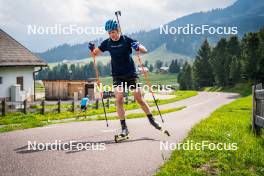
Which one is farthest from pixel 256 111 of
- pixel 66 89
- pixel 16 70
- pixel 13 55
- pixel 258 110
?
pixel 66 89

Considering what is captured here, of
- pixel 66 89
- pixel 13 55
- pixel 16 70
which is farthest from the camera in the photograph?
pixel 66 89

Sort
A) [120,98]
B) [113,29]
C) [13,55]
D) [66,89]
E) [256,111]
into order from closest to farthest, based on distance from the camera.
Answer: [113,29]
[120,98]
[256,111]
[13,55]
[66,89]

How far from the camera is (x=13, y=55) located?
121 ft

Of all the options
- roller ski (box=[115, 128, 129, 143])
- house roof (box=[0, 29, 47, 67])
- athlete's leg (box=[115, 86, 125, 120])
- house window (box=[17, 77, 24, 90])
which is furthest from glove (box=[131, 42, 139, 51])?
house window (box=[17, 77, 24, 90])

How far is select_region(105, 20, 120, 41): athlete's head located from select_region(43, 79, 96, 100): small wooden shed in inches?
1792

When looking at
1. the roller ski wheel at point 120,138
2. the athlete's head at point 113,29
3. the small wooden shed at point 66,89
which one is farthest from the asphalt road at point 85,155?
the small wooden shed at point 66,89

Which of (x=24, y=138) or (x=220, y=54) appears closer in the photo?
(x=24, y=138)

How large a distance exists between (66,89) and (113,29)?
47.4m

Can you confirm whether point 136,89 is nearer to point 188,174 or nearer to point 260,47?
point 188,174

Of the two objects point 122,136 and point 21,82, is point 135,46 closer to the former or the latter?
point 122,136

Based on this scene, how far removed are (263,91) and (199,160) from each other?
4.46 metres

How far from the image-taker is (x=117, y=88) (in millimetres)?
8547

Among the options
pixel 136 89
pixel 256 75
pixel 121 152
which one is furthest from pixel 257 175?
pixel 256 75

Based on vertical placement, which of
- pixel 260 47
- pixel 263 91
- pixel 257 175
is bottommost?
pixel 257 175
